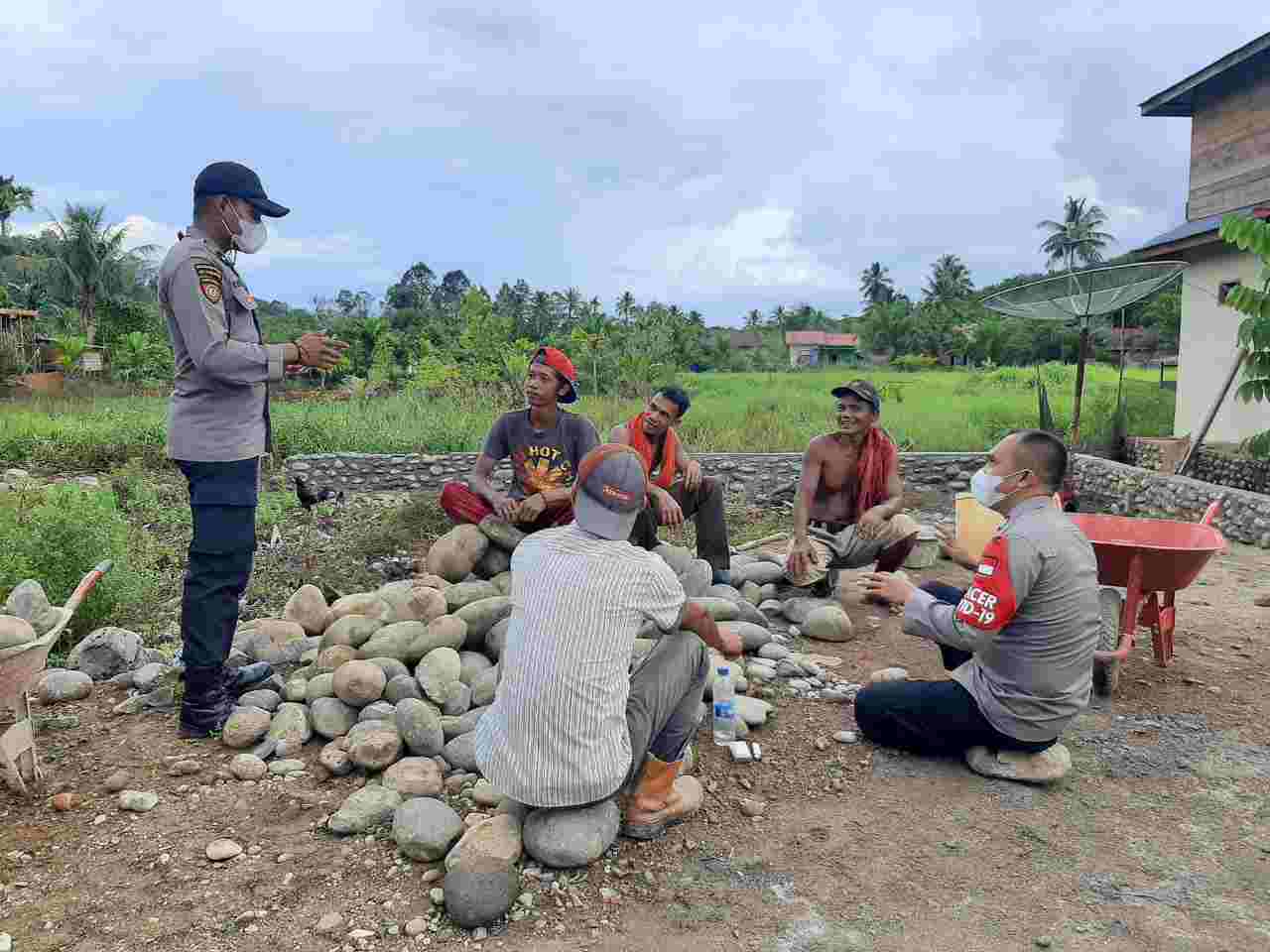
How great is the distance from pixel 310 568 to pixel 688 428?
7.30 m

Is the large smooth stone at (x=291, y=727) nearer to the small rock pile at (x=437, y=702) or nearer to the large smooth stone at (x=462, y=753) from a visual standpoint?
the small rock pile at (x=437, y=702)

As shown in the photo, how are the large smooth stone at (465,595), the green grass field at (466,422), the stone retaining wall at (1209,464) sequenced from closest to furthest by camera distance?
1. the large smooth stone at (465,595)
2. the stone retaining wall at (1209,464)
3. the green grass field at (466,422)

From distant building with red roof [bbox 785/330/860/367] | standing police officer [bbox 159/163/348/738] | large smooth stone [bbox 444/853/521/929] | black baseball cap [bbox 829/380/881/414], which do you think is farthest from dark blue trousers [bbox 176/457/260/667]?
distant building with red roof [bbox 785/330/860/367]

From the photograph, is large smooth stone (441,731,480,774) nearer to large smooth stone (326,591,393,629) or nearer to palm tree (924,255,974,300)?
large smooth stone (326,591,393,629)

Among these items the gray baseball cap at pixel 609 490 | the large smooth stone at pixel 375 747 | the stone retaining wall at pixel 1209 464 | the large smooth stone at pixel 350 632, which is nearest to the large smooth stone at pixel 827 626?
the large smooth stone at pixel 350 632

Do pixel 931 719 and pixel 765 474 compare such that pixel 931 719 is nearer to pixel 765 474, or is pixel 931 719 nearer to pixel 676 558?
pixel 676 558

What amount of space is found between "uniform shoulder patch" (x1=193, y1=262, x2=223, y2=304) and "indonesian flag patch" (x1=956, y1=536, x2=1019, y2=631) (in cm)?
286

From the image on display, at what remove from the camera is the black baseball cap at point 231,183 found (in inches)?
130

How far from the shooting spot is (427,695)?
354 cm

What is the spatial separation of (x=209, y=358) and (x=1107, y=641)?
394 centimetres

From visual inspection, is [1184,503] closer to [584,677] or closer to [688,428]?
[688,428]

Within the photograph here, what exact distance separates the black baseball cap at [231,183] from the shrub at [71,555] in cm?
237

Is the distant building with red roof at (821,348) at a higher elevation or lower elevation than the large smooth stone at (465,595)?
higher

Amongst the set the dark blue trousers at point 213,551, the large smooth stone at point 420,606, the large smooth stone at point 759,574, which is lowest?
the large smooth stone at point 759,574
